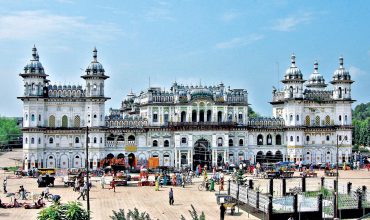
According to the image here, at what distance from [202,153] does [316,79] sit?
74.7 ft

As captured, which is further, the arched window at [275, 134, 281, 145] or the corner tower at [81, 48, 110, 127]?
the arched window at [275, 134, 281, 145]

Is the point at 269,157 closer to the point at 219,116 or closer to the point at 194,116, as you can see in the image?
the point at 219,116

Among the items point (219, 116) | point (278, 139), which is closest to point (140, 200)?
point (219, 116)

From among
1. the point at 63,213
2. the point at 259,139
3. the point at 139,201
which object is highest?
the point at 259,139

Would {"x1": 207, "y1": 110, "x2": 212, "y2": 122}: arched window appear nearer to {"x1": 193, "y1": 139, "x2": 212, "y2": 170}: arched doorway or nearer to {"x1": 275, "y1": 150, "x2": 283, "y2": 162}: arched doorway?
{"x1": 193, "y1": 139, "x2": 212, "y2": 170}: arched doorway

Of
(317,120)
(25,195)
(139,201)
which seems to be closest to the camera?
(139,201)

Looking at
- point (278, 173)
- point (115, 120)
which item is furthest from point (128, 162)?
point (278, 173)

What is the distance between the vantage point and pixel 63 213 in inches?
864

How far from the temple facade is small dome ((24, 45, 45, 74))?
0.34 ft

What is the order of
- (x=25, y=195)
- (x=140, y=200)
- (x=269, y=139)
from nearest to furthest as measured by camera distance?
(x=140, y=200) < (x=25, y=195) < (x=269, y=139)

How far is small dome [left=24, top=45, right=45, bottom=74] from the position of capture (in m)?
62.5

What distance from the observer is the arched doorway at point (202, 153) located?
219 feet

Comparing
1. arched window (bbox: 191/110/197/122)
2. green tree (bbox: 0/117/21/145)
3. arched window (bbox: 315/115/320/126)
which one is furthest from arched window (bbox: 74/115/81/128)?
green tree (bbox: 0/117/21/145)

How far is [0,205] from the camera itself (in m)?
35.7
